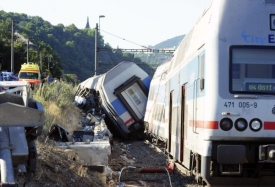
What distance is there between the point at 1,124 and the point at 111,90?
65.7ft

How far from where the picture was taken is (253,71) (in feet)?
28.2

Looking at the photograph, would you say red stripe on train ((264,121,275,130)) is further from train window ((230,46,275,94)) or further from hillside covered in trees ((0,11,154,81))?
hillside covered in trees ((0,11,154,81))

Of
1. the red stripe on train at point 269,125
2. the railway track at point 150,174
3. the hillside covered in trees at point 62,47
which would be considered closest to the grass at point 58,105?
the railway track at point 150,174

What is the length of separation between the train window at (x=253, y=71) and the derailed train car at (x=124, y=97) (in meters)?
16.8

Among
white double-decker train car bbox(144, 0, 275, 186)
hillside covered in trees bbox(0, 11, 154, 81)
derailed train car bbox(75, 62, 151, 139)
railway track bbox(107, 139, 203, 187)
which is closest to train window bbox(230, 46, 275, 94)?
white double-decker train car bbox(144, 0, 275, 186)

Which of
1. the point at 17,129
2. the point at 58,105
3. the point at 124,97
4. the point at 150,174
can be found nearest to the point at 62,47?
the point at 124,97

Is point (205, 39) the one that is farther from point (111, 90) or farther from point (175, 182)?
point (111, 90)

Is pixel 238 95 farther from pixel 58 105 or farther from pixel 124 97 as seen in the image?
pixel 124 97

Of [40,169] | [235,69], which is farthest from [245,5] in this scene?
[40,169]

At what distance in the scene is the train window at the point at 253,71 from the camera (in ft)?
28.2

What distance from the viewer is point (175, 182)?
1258 centimetres

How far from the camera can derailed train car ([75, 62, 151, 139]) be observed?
25391 millimetres

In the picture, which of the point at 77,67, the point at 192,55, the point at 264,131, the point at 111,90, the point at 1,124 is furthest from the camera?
the point at 77,67

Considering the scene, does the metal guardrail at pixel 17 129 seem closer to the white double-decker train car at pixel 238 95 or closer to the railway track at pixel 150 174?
the white double-decker train car at pixel 238 95
